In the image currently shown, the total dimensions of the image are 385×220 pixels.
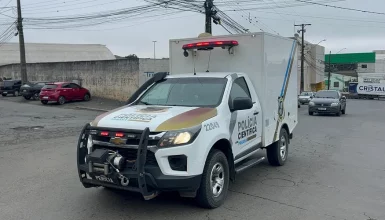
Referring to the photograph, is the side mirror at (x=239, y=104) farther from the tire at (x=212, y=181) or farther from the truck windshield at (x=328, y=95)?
the truck windshield at (x=328, y=95)

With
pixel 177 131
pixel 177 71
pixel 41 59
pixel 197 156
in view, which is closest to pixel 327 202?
pixel 197 156

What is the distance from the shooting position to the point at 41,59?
64750 mm

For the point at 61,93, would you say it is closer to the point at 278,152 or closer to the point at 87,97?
the point at 87,97

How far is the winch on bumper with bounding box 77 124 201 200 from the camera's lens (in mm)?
4656

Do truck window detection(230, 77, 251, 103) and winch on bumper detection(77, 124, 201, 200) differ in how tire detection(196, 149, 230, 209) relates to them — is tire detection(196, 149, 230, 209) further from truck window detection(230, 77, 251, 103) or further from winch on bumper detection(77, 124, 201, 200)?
truck window detection(230, 77, 251, 103)

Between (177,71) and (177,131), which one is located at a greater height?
(177,71)

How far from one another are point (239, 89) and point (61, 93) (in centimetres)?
2278

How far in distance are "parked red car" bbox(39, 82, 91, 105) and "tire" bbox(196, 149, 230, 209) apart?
23.2 metres

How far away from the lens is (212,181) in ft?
17.6

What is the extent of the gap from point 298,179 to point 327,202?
4.53 feet

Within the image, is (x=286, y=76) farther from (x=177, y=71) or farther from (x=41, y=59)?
(x=41, y=59)

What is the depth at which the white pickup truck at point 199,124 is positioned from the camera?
188 inches

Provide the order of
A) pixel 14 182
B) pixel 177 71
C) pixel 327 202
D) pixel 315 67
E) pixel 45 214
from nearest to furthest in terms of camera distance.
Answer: pixel 45 214 < pixel 327 202 < pixel 14 182 < pixel 177 71 < pixel 315 67

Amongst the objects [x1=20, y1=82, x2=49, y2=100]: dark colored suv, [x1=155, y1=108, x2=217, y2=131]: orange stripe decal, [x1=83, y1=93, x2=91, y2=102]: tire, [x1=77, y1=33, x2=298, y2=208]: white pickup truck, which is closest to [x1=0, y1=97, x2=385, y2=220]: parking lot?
[x1=77, y1=33, x2=298, y2=208]: white pickup truck
